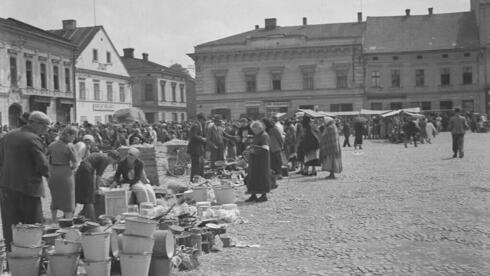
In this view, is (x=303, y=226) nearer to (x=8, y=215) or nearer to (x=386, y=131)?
(x=8, y=215)

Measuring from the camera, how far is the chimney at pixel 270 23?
191 ft

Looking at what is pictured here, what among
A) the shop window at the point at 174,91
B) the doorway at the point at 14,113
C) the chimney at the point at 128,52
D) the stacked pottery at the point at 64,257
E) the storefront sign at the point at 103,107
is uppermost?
the chimney at the point at 128,52

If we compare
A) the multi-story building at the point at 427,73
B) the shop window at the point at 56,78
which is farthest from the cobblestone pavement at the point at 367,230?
the multi-story building at the point at 427,73

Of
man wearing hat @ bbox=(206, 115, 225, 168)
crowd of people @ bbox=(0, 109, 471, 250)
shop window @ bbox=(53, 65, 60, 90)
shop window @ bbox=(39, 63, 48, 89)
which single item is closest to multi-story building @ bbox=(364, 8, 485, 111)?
shop window @ bbox=(53, 65, 60, 90)

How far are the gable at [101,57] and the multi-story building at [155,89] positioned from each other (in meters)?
5.59

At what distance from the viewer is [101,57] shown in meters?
49.1

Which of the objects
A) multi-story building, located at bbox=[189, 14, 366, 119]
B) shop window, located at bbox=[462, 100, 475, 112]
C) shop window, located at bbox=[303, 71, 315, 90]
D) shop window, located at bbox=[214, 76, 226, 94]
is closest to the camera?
Result: multi-story building, located at bbox=[189, 14, 366, 119]

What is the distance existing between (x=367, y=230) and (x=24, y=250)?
497 centimetres

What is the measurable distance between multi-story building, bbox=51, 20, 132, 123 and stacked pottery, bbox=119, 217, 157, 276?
40209 millimetres

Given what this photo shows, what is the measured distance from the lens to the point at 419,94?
55375mm

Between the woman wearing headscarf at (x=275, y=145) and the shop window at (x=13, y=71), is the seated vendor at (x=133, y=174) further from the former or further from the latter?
the shop window at (x=13, y=71)

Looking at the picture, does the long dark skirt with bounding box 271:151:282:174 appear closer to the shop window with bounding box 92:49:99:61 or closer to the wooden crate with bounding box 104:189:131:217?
the wooden crate with bounding box 104:189:131:217

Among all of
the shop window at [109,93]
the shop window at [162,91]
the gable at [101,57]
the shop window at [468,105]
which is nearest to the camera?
the gable at [101,57]

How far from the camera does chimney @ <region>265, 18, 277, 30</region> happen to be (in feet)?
191
